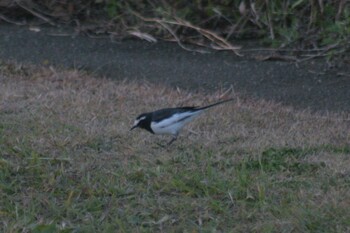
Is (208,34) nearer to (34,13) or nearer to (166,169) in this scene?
(34,13)

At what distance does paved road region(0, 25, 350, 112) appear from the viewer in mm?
9414

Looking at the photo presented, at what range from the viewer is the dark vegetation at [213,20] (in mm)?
10297

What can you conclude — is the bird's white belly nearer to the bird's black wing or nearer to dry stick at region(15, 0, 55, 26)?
the bird's black wing

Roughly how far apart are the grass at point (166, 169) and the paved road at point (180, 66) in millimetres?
632

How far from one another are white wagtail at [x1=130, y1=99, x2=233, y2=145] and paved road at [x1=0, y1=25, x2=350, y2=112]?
1911 millimetres

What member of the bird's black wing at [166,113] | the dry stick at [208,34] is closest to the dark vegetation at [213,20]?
the dry stick at [208,34]

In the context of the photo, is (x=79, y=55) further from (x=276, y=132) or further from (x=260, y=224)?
(x=260, y=224)

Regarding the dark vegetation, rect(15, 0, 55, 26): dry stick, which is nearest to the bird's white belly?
the dark vegetation

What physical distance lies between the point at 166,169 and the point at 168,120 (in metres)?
0.65

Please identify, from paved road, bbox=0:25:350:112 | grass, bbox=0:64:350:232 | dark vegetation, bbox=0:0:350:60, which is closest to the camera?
grass, bbox=0:64:350:232

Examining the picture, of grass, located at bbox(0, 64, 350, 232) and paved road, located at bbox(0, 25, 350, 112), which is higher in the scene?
grass, located at bbox(0, 64, 350, 232)

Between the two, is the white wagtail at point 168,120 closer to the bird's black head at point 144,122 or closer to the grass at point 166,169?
the bird's black head at point 144,122

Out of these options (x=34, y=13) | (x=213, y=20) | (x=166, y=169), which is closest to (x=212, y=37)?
(x=213, y=20)

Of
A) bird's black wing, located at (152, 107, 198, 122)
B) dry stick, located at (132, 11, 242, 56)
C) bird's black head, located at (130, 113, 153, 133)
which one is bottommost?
dry stick, located at (132, 11, 242, 56)
